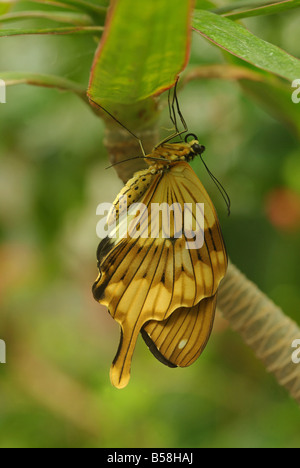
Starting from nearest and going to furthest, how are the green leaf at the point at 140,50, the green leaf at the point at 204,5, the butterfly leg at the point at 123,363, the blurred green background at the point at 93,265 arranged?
the green leaf at the point at 140,50 → the butterfly leg at the point at 123,363 → the green leaf at the point at 204,5 → the blurred green background at the point at 93,265

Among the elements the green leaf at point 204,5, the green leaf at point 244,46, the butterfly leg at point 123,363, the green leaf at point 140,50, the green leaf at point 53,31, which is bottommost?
the butterfly leg at point 123,363

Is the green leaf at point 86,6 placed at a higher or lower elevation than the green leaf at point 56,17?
lower

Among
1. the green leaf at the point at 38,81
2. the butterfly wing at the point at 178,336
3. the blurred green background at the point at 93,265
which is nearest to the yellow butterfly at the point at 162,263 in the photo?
the butterfly wing at the point at 178,336

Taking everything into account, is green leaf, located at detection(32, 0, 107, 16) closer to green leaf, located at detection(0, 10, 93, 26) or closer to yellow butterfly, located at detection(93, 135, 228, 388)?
green leaf, located at detection(0, 10, 93, 26)

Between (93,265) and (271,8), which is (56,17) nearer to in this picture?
(271,8)

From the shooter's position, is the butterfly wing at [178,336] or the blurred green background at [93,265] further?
the blurred green background at [93,265]

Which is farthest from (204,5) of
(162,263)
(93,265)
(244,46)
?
(93,265)

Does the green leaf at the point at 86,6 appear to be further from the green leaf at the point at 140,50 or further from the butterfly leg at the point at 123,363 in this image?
the butterfly leg at the point at 123,363
